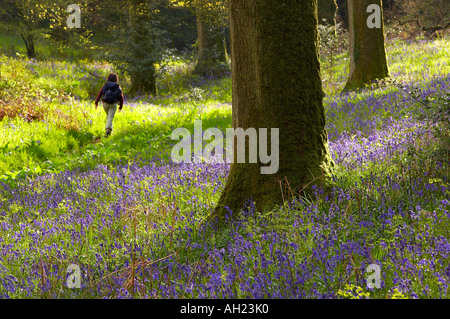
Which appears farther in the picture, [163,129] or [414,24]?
[414,24]

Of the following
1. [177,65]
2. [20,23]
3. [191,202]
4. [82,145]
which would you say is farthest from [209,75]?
[191,202]

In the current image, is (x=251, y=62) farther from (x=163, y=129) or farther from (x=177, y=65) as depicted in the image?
(x=177, y=65)

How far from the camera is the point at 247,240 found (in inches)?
140

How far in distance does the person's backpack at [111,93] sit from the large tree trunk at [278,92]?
8532 millimetres

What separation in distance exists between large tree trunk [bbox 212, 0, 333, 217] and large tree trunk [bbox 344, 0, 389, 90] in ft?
32.4

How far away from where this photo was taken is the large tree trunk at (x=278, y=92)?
12.8 ft

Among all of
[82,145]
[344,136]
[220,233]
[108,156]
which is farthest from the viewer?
[82,145]

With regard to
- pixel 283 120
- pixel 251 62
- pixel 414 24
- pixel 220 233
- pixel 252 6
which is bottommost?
pixel 220 233

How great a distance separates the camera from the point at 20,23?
23219 millimetres

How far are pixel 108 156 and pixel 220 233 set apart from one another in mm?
5859

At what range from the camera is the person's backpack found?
12008mm

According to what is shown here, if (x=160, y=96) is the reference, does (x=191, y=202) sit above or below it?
below

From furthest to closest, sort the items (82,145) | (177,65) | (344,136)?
1. (177,65)
2. (82,145)
3. (344,136)

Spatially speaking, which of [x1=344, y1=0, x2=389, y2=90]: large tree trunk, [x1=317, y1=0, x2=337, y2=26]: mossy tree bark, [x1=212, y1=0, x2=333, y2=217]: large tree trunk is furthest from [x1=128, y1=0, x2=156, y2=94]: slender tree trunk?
[x1=212, y1=0, x2=333, y2=217]: large tree trunk
